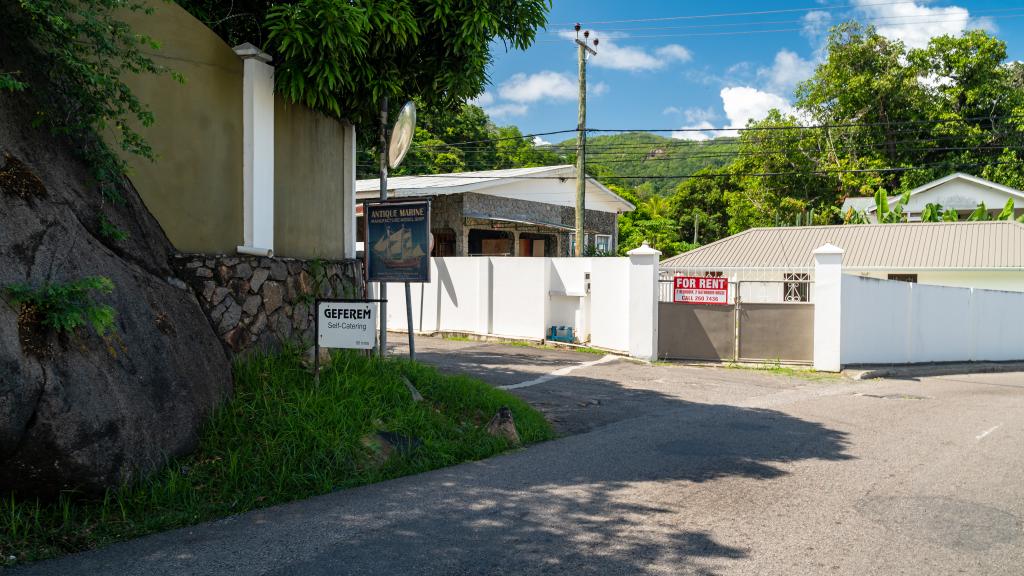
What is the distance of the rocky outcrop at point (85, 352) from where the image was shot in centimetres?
491

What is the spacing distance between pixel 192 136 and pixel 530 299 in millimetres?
11502

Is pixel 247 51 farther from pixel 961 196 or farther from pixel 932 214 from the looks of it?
pixel 961 196

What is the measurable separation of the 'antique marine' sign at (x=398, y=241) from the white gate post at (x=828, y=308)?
943cm

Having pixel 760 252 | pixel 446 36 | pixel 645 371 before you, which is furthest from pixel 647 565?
pixel 760 252

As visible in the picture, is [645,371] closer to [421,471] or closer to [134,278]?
[421,471]

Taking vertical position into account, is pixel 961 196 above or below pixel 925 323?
above

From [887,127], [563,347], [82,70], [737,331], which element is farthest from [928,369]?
[887,127]

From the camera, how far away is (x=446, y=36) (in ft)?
29.8

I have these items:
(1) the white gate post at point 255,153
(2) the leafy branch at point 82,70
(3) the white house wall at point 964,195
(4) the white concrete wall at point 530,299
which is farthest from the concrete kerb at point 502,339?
(3) the white house wall at point 964,195

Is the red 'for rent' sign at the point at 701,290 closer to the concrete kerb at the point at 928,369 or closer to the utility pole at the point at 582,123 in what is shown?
the concrete kerb at the point at 928,369

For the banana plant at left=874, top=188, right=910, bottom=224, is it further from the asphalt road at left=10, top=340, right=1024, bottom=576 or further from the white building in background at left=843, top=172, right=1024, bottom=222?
the asphalt road at left=10, top=340, right=1024, bottom=576

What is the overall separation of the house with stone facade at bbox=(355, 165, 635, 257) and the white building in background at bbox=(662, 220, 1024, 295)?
3779 mm

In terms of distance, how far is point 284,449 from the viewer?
636cm

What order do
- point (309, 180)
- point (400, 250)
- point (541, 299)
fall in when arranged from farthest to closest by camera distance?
point (541, 299), point (309, 180), point (400, 250)
